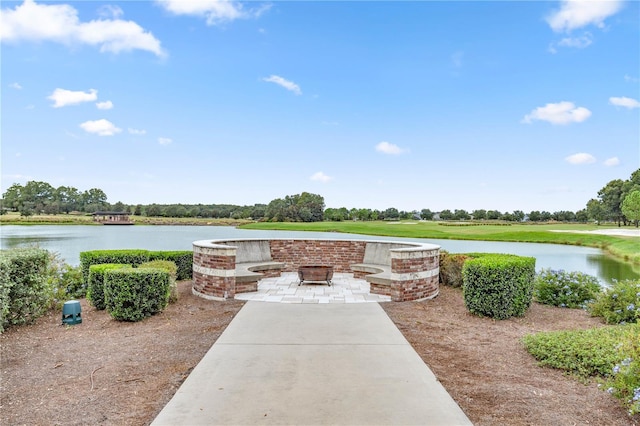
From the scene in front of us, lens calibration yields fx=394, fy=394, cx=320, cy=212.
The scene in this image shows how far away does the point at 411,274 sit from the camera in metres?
8.20

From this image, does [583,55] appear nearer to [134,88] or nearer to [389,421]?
[389,421]

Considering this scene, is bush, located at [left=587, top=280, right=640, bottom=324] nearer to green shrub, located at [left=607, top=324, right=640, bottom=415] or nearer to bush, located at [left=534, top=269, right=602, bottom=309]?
bush, located at [left=534, top=269, right=602, bottom=309]

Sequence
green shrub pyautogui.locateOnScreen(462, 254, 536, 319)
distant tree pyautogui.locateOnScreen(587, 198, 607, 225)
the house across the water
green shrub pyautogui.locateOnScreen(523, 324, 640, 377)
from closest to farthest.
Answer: green shrub pyautogui.locateOnScreen(523, 324, 640, 377), green shrub pyautogui.locateOnScreen(462, 254, 536, 319), distant tree pyautogui.locateOnScreen(587, 198, 607, 225), the house across the water

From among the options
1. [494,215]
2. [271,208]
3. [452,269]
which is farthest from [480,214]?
[452,269]

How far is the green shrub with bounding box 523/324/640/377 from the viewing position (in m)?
4.30

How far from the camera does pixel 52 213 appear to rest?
2633 inches

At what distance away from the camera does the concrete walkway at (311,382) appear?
10.5 ft

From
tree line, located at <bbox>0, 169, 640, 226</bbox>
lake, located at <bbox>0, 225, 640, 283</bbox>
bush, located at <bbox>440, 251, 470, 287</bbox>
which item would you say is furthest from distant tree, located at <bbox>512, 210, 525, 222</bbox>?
bush, located at <bbox>440, 251, 470, 287</bbox>

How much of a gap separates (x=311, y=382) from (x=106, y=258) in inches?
298

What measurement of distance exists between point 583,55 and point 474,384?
39.9 feet

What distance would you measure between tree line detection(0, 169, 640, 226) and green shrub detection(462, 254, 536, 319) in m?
57.8

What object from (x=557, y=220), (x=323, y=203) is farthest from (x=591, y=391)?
(x=557, y=220)

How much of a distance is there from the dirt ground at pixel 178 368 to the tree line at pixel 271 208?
57.9 m

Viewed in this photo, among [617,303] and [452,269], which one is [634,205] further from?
[617,303]
